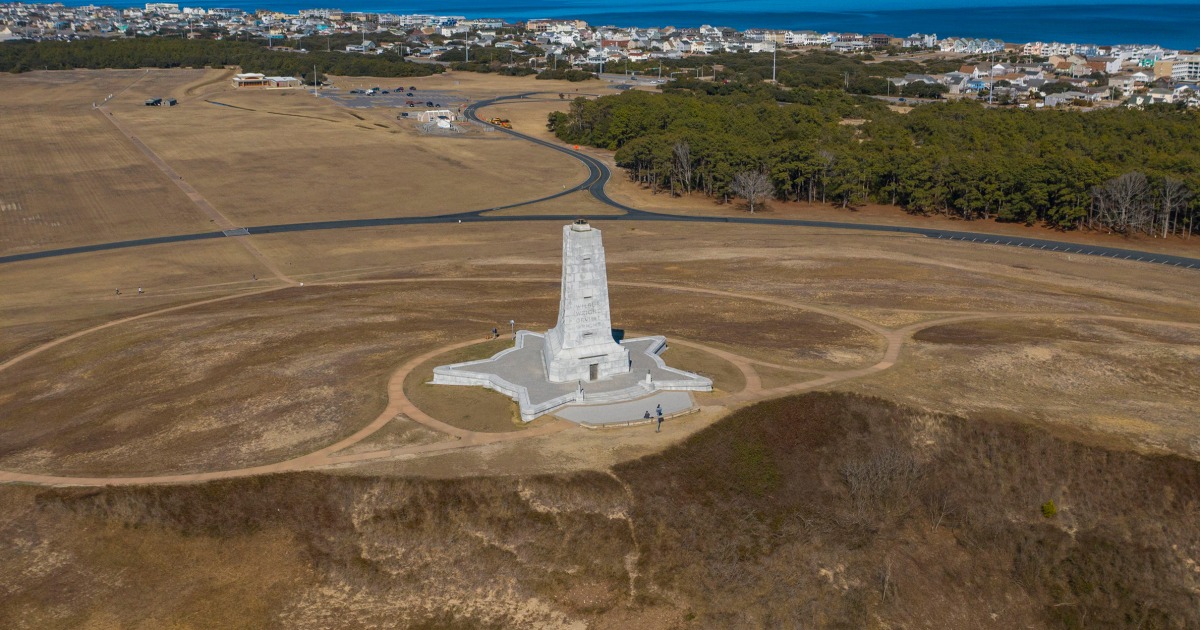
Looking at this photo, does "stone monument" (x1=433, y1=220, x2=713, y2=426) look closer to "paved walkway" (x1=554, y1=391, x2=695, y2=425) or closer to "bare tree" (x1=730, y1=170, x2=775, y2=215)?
"paved walkway" (x1=554, y1=391, x2=695, y2=425)

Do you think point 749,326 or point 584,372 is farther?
point 749,326

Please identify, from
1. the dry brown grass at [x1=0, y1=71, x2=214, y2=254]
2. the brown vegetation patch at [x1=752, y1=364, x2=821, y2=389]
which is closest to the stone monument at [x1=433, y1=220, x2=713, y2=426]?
the brown vegetation patch at [x1=752, y1=364, x2=821, y2=389]

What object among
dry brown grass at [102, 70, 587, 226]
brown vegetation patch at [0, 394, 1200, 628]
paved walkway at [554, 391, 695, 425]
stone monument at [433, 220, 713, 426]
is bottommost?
brown vegetation patch at [0, 394, 1200, 628]

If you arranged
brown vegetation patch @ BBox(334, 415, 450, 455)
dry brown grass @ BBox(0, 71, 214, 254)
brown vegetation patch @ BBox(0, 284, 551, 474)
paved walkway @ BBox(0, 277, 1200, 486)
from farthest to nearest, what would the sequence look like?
dry brown grass @ BBox(0, 71, 214, 254) < brown vegetation patch @ BBox(0, 284, 551, 474) < brown vegetation patch @ BBox(334, 415, 450, 455) < paved walkway @ BBox(0, 277, 1200, 486)

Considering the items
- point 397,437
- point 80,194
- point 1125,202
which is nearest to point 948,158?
point 1125,202

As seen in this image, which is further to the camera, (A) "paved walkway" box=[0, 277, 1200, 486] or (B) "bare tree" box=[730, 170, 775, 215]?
(B) "bare tree" box=[730, 170, 775, 215]

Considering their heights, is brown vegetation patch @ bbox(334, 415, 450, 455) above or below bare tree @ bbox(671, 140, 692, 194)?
below

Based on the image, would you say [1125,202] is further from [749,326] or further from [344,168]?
[344,168]

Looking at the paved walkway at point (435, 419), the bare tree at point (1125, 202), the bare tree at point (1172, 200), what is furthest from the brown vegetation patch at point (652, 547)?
the bare tree at point (1125, 202)
